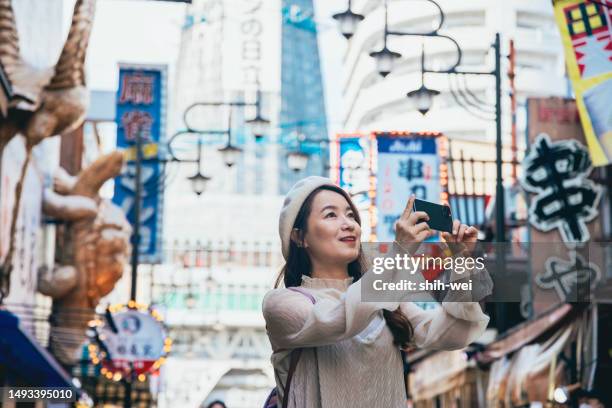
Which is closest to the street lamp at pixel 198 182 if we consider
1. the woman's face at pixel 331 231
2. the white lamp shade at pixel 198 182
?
the white lamp shade at pixel 198 182

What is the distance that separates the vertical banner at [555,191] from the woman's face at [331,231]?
13.8 metres

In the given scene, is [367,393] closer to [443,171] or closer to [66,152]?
[443,171]

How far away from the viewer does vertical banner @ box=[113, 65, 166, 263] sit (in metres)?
26.4

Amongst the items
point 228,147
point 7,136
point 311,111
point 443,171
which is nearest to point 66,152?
point 228,147

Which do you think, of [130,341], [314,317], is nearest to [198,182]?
[130,341]

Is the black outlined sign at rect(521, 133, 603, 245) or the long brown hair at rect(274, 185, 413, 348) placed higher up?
the black outlined sign at rect(521, 133, 603, 245)

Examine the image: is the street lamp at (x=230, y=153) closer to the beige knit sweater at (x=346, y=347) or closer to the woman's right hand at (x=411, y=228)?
the beige knit sweater at (x=346, y=347)

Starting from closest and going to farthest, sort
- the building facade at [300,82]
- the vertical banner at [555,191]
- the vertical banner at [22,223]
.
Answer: the vertical banner at [22,223], the vertical banner at [555,191], the building facade at [300,82]

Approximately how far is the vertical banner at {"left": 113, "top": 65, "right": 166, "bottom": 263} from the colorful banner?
1312cm

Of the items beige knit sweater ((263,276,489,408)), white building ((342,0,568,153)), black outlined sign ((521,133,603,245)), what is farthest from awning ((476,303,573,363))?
white building ((342,0,568,153))

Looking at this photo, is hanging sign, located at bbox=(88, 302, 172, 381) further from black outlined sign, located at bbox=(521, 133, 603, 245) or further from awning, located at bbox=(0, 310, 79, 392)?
black outlined sign, located at bbox=(521, 133, 603, 245)

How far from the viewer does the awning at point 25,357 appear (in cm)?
1509

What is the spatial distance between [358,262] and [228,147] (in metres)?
19.0

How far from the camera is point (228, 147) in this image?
24203mm
